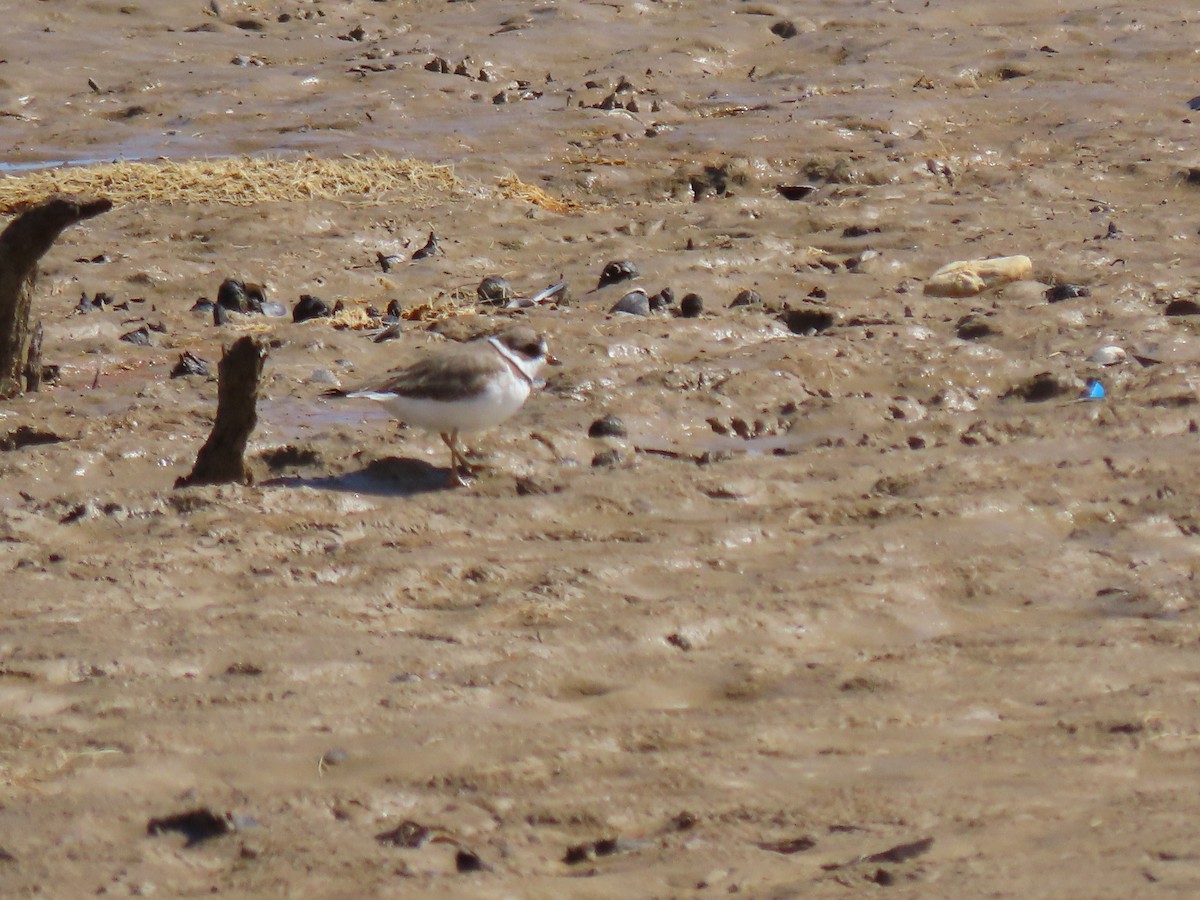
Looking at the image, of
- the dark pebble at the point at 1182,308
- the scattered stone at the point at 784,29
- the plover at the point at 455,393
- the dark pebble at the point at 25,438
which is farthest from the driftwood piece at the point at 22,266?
the scattered stone at the point at 784,29

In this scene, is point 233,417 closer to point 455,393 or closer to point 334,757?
point 455,393

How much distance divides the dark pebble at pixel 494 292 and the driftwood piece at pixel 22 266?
2449 millimetres

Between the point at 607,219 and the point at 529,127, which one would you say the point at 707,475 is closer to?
the point at 607,219

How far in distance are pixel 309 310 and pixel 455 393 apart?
2.66 m

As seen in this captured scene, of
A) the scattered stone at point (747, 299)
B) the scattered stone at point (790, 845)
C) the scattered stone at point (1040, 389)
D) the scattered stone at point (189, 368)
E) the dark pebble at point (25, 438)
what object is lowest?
the scattered stone at point (1040, 389)

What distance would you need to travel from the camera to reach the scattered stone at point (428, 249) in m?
10.0

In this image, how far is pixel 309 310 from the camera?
8984 millimetres

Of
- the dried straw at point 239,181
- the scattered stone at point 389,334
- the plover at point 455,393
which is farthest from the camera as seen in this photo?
the dried straw at point 239,181

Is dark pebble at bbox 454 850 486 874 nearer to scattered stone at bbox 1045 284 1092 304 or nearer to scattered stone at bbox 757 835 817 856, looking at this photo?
scattered stone at bbox 757 835 817 856

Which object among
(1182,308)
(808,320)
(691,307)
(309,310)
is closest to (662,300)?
(691,307)

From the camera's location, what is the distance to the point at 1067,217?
1085 cm

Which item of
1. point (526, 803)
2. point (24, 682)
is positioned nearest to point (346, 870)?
point (526, 803)

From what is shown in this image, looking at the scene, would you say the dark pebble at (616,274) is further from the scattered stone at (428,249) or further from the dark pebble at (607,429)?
the dark pebble at (607,429)

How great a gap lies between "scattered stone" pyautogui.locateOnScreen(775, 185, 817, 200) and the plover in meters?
5.05
